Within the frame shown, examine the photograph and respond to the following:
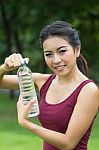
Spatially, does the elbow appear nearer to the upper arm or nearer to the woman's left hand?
the upper arm

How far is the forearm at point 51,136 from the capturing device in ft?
9.96

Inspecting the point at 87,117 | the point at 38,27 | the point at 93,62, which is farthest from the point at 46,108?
the point at 93,62

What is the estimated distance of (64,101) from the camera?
3154 mm

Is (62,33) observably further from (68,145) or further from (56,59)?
(68,145)

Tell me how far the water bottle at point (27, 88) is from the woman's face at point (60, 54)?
0.61 ft

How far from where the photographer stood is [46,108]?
3209 millimetres

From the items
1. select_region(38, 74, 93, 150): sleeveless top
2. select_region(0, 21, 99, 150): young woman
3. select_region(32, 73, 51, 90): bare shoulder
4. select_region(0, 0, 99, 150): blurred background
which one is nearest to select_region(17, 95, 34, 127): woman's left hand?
select_region(0, 21, 99, 150): young woman

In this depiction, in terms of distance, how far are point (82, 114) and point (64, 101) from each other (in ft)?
0.48

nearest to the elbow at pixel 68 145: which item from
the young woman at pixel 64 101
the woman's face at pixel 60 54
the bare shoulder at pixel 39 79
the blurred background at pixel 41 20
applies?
the young woman at pixel 64 101

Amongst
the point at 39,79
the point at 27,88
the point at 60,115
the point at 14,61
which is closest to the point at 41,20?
the point at 39,79

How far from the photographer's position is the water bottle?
3.16 meters

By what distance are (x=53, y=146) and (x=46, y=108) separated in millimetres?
232

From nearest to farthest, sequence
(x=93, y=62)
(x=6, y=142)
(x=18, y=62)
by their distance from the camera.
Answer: (x=18, y=62)
(x=6, y=142)
(x=93, y=62)

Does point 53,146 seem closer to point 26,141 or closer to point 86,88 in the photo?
point 86,88
